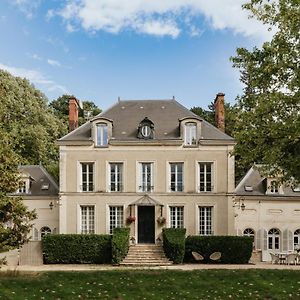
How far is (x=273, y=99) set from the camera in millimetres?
14422

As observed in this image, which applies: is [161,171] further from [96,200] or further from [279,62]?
[279,62]

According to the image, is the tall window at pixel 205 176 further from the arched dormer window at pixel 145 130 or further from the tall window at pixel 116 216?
the tall window at pixel 116 216

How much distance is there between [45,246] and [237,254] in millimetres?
9868

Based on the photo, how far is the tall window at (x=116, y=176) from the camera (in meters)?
28.5

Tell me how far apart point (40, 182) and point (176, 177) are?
8536 millimetres

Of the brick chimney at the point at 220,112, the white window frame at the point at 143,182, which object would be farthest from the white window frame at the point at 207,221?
the brick chimney at the point at 220,112

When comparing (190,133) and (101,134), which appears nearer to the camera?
(190,133)

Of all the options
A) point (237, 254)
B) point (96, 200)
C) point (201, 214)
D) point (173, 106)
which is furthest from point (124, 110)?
point (237, 254)

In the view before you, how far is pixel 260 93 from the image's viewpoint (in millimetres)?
15305

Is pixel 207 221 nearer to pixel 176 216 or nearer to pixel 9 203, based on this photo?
pixel 176 216

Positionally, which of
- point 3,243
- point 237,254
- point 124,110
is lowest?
point 237,254

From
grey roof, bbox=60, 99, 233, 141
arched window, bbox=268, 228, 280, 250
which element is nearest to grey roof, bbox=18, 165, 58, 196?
grey roof, bbox=60, 99, 233, 141

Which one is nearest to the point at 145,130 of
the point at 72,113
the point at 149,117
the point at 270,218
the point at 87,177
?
the point at 149,117

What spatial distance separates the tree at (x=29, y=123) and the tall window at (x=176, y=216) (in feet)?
42.3
